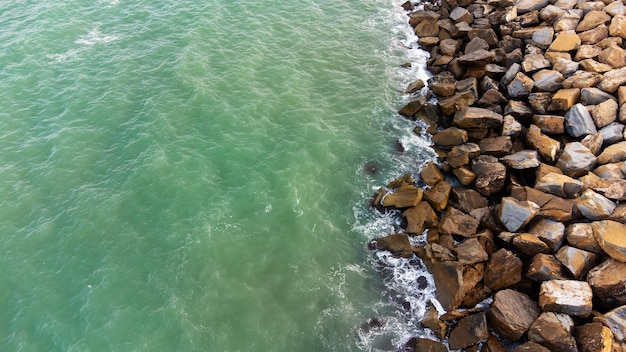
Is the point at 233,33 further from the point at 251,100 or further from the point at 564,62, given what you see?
the point at 564,62

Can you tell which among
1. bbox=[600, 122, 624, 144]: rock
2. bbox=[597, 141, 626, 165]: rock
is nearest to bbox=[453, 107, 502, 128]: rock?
bbox=[600, 122, 624, 144]: rock

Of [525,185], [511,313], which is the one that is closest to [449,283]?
[511,313]

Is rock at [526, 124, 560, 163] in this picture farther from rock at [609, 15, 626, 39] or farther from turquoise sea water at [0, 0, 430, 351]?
rock at [609, 15, 626, 39]

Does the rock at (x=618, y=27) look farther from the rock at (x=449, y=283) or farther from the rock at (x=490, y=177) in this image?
the rock at (x=449, y=283)

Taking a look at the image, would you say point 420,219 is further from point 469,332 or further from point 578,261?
point 578,261

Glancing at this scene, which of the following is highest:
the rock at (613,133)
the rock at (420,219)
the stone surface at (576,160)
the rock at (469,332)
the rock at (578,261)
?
the rock at (613,133)

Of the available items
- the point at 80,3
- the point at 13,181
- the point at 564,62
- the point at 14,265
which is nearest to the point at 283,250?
the point at 14,265

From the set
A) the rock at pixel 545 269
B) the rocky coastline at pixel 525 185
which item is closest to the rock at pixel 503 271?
the rocky coastline at pixel 525 185
